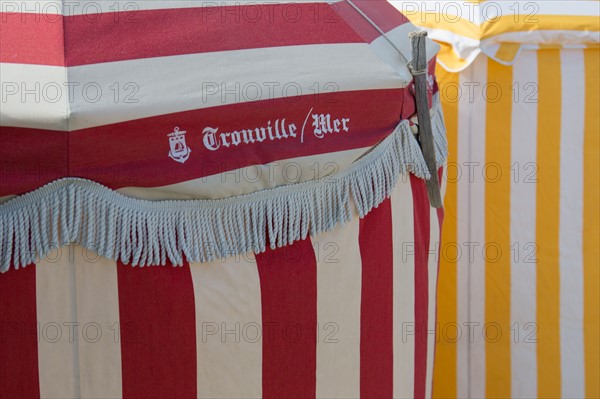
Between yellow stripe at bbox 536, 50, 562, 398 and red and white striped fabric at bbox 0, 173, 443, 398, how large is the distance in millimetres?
687

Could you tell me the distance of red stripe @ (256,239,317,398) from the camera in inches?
51.4

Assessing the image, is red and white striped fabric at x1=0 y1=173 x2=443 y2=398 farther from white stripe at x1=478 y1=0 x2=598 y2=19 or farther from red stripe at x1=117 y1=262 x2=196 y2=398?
white stripe at x1=478 y1=0 x2=598 y2=19

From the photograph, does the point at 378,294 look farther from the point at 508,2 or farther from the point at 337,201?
the point at 508,2

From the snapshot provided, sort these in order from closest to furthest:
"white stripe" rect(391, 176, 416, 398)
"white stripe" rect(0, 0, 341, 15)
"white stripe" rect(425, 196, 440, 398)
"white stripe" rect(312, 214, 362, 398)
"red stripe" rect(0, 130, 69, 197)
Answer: "red stripe" rect(0, 130, 69, 197)
"white stripe" rect(0, 0, 341, 15)
"white stripe" rect(312, 214, 362, 398)
"white stripe" rect(391, 176, 416, 398)
"white stripe" rect(425, 196, 440, 398)

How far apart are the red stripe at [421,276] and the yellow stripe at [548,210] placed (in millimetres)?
612

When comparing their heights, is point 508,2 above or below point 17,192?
above

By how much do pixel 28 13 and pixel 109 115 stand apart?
0.74 feet

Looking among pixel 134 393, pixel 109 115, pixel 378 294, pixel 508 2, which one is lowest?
pixel 134 393

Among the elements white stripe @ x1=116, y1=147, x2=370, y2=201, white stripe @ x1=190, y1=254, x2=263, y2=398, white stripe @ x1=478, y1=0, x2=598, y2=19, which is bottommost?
white stripe @ x1=190, y1=254, x2=263, y2=398

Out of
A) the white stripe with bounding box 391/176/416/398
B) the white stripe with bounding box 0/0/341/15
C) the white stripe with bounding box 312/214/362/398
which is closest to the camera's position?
the white stripe with bounding box 0/0/341/15

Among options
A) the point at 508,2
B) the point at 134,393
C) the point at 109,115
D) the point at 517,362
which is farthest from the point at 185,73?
the point at 517,362

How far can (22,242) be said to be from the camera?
1.15 meters

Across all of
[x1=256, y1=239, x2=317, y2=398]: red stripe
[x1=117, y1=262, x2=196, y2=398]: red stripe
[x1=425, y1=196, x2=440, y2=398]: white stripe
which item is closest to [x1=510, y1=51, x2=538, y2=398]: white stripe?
[x1=425, y1=196, x2=440, y2=398]: white stripe

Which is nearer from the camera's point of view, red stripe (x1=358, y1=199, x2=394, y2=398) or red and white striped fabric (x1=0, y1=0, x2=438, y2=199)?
red and white striped fabric (x1=0, y1=0, x2=438, y2=199)
